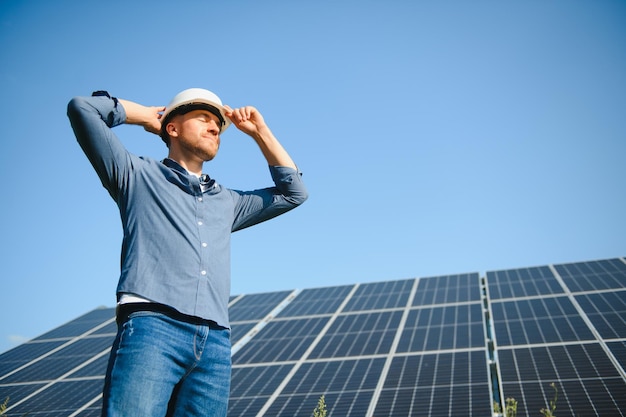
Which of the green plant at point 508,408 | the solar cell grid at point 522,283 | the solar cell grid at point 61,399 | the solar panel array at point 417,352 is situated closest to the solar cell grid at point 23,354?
the solar panel array at point 417,352

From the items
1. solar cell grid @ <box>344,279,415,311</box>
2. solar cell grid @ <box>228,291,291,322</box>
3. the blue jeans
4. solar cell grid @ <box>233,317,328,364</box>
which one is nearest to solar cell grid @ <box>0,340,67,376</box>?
solar cell grid @ <box>228,291,291,322</box>

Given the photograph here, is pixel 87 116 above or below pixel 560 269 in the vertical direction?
above

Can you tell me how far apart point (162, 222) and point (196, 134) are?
0.51m

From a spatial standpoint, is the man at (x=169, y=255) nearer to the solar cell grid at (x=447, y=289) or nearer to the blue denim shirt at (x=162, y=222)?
the blue denim shirt at (x=162, y=222)

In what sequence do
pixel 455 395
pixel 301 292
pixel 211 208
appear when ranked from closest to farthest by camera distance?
pixel 211 208
pixel 455 395
pixel 301 292

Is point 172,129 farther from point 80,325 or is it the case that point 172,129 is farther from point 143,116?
point 80,325

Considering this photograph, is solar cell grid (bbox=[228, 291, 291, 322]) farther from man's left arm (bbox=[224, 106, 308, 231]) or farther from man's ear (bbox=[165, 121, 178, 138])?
man's ear (bbox=[165, 121, 178, 138])

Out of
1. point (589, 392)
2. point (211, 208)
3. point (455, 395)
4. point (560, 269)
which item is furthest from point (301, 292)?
point (211, 208)

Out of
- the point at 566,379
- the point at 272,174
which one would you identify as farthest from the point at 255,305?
the point at 272,174

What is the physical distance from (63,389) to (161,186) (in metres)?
12.1

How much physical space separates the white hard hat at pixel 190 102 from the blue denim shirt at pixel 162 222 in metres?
0.24

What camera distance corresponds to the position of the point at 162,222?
2193 millimetres

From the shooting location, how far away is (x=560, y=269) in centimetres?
1606

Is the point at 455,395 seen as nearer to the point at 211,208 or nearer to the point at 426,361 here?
the point at 426,361
